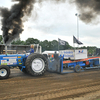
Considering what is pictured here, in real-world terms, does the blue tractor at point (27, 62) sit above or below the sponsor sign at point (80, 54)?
below

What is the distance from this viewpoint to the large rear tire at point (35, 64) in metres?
6.29

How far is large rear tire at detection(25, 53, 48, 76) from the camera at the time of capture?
629 cm

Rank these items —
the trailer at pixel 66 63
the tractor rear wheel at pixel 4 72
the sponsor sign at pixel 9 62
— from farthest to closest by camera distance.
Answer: the trailer at pixel 66 63 < the sponsor sign at pixel 9 62 < the tractor rear wheel at pixel 4 72

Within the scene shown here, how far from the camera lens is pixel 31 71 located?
632cm

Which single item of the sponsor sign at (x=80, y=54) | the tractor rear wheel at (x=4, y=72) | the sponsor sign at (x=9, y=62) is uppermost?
the sponsor sign at (x=80, y=54)

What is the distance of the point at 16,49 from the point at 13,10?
886 centimetres

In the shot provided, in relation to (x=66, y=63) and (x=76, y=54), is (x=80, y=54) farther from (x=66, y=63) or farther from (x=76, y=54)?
(x=66, y=63)

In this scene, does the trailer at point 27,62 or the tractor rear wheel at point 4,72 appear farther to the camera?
the trailer at point 27,62

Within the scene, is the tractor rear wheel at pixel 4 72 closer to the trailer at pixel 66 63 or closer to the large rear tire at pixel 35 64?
the large rear tire at pixel 35 64

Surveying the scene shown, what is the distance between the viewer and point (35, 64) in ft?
21.3

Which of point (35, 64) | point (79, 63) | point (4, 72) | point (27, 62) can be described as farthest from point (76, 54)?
point (4, 72)

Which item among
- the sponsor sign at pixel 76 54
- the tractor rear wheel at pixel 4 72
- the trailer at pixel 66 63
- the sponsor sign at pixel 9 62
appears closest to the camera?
the tractor rear wheel at pixel 4 72

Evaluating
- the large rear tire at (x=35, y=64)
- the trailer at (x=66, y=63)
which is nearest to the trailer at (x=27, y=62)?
the large rear tire at (x=35, y=64)

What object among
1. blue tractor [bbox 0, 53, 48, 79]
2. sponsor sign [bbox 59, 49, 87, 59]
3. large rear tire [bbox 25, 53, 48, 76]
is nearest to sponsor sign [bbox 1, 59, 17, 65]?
blue tractor [bbox 0, 53, 48, 79]
